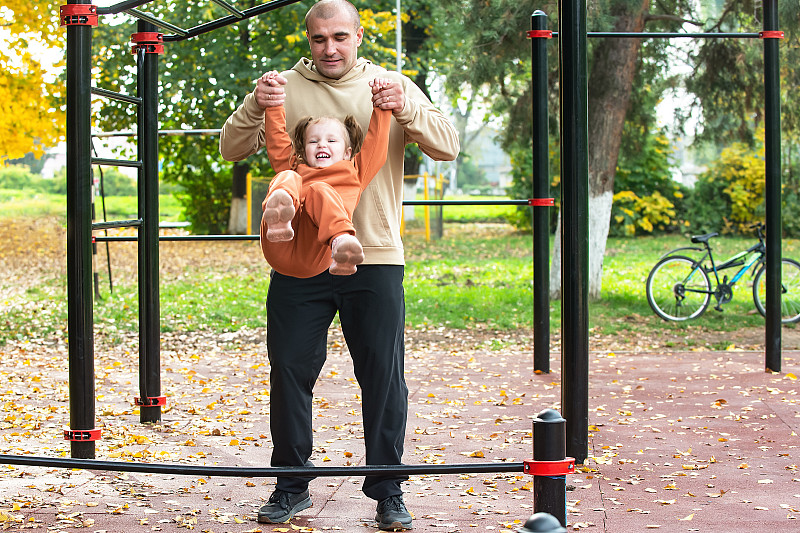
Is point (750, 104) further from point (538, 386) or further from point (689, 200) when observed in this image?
point (689, 200)

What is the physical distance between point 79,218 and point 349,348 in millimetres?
1242

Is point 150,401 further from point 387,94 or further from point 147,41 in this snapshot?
point 387,94

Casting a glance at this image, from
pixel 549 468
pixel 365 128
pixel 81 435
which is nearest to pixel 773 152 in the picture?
pixel 365 128

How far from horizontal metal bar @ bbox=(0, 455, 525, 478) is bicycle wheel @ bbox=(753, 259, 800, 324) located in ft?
22.0

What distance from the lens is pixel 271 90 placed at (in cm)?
309

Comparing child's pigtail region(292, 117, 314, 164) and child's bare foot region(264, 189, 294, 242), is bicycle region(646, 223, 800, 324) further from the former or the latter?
child's bare foot region(264, 189, 294, 242)

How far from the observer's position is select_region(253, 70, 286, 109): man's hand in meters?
3.09

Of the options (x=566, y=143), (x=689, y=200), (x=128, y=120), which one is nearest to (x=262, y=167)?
(x=128, y=120)

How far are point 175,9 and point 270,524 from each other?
44.3 feet

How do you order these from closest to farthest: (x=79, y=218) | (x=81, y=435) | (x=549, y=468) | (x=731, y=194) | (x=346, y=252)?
(x=549, y=468), (x=346, y=252), (x=79, y=218), (x=81, y=435), (x=731, y=194)

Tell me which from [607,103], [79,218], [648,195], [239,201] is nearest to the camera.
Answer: [79,218]

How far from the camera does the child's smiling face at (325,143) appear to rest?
304 centimetres

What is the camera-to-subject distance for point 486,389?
6.03 metres

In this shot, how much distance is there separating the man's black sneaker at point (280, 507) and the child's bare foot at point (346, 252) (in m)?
1.00
